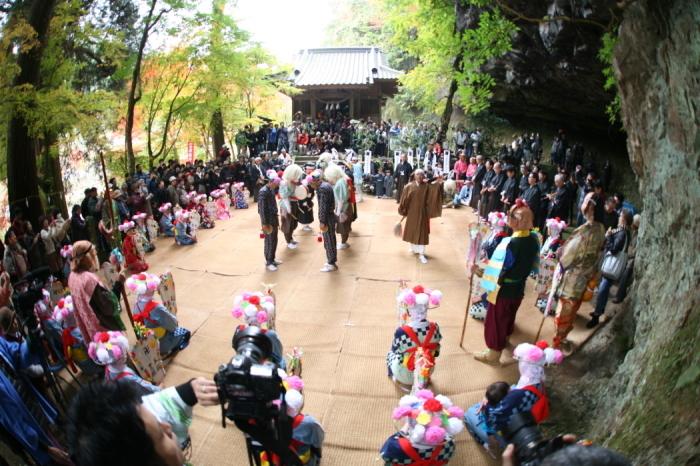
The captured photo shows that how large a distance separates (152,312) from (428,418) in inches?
138

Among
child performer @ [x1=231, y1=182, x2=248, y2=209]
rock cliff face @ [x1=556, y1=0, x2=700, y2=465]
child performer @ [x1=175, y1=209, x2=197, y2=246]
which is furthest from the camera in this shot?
child performer @ [x1=231, y1=182, x2=248, y2=209]

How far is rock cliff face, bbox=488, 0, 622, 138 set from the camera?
665cm

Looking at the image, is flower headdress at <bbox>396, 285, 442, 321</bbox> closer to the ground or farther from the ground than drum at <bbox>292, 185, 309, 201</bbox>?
closer to the ground

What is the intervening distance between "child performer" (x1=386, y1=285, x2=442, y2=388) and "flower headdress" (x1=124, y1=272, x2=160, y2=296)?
111 inches

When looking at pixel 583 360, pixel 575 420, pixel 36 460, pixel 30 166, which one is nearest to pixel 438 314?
pixel 583 360

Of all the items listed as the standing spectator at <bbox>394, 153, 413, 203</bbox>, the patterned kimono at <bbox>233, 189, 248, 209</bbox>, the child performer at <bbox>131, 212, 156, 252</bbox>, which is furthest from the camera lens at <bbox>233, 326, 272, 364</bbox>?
the standing spectator at <bbox>394, 153, 413, 203</bbox>

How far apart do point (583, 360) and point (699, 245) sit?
2.33 meters

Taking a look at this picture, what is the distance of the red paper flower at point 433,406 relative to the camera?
3330 millimetres

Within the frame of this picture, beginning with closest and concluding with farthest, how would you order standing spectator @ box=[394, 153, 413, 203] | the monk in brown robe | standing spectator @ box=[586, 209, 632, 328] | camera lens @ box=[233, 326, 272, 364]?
camera lens @ box=[233, 326, 272, 364] → standing spectator @ box=[586, 209, 632, 328] → the monk in brown robe → standing spectator @ box=[394, 153, 413, 203]

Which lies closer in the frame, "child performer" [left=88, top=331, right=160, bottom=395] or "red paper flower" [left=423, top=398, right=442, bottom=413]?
"red paper flower" [left=423, top=398, right=442, bottom=413]

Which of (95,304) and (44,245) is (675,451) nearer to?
(95,304)

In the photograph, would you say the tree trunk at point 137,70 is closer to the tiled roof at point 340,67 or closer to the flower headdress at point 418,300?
the flower headdress at point 418,300

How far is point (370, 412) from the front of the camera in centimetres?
450

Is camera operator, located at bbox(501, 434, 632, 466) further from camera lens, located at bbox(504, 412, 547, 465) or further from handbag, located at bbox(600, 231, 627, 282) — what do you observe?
handbag, located at bbox(600, 231, 627, 282)
